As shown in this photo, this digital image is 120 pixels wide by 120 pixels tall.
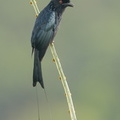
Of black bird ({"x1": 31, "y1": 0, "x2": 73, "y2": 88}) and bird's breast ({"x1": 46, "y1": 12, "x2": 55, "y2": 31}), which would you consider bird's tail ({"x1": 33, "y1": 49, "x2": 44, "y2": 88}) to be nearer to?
black bird ({"x1": 31, "y1": 0, "x2": 73, "y2": 88})

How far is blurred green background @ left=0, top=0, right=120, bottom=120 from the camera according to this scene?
49344 mm

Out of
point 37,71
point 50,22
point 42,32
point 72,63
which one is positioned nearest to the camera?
point 37,71

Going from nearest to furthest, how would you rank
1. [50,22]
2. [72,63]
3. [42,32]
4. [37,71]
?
[37,71] → [42,32] → [50,22] → [72,63]

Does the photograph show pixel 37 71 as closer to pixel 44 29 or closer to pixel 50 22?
pixel 44 29

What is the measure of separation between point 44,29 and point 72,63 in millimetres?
45008

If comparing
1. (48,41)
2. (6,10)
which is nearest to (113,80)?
(6,10)

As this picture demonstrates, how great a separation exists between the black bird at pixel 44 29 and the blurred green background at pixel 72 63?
112 ft

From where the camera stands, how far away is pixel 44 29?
7.76m

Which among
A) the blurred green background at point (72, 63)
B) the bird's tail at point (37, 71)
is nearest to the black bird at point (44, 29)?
the bird's tail at point (37, 71)

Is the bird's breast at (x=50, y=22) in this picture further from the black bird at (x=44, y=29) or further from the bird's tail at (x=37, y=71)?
the bird's tail at (x=37, y=71)

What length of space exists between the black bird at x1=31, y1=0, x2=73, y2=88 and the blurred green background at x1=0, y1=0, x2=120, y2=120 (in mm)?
34048

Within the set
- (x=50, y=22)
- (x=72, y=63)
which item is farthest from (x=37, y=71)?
(x=72, y=63)

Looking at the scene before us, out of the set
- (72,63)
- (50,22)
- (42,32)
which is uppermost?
(72,63)

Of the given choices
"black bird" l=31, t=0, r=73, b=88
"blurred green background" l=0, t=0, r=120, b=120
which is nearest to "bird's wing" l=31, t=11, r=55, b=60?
"black bird" l=31, t=0, r=73, b=88
